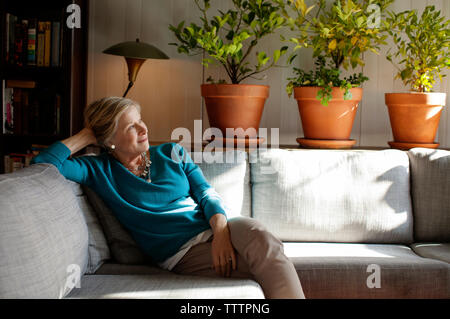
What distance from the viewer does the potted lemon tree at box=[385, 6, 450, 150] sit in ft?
7.77

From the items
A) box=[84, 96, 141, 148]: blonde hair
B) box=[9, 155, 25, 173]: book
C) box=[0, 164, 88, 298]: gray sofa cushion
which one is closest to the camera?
box=[0, 164, 88, 298]: gray sofa cushion

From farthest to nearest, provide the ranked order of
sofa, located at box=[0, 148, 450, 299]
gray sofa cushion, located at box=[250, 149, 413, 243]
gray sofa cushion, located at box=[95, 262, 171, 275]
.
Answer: gray sofa cushion, located at box=[250, 149, 413, 243] → gray sofa cushion, located at box=[95, 262, 171, 275] → sofa, located at box=[0, 148, 450, 299]

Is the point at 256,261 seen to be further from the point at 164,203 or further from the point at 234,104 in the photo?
the point at 234,104

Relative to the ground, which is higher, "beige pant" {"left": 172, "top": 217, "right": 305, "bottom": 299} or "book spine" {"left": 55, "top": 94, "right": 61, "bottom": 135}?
"book spine" {"left": 55, "top": 94, "right": 61, "bottom": 135}

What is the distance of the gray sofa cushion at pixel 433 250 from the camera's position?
1.94m

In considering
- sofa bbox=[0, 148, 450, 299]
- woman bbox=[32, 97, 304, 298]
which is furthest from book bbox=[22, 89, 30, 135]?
sofa bbox=[0, 148, 450, 299]

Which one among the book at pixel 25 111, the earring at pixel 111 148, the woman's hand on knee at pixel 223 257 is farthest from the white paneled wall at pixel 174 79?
the woman's hand on knee at pixel 223 257

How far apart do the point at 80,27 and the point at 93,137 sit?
42.5 inches

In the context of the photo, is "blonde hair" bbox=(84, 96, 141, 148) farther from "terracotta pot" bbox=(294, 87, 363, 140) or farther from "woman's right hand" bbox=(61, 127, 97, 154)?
"terracotta pot" bbox=(294, 87, 363, 140)

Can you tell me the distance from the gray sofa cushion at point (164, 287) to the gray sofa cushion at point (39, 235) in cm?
7

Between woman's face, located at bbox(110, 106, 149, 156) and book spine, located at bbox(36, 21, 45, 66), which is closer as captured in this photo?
woman's face, located at bbox(110, 106, 149, 156)

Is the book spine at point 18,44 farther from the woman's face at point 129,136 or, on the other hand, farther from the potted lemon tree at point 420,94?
the potted lemon tree at point 420,94

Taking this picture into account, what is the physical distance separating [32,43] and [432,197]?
2.25 m
